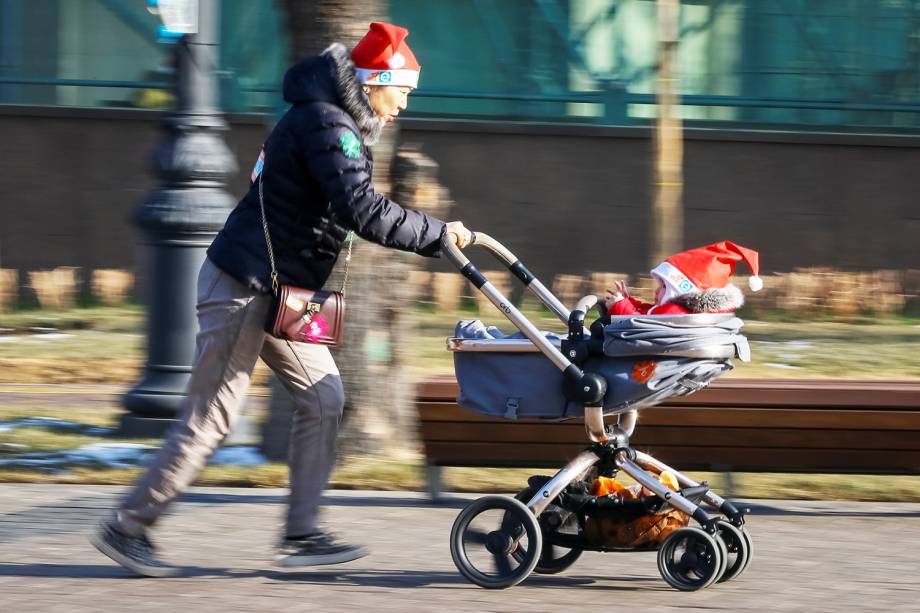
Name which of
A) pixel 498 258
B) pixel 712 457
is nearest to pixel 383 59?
pixel 498 258

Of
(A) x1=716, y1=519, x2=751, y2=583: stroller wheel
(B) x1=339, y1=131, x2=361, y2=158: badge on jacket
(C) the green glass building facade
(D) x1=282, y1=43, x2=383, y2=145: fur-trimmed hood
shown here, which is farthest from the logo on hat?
(C) the green glass building facade

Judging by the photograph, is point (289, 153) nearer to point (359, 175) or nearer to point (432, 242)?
point (359, 175)

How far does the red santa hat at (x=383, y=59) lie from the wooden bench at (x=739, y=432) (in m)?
1.77

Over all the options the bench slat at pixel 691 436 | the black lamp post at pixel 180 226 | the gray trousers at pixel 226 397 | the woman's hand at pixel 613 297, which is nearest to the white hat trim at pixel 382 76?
the gray trousers at pixel 226 397

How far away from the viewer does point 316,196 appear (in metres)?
5.23

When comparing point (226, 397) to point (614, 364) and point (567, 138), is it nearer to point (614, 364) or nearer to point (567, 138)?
point (614, 364)

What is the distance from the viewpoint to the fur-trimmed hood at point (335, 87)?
5.18 meters

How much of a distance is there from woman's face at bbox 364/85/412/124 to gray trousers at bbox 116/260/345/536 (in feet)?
2.68

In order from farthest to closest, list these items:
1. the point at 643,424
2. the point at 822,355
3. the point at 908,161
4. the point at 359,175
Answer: the point at 908,161
the point at 822,355
the point at 643,424
the point at 359,175

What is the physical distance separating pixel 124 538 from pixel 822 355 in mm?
8104

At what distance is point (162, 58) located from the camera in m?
16.2

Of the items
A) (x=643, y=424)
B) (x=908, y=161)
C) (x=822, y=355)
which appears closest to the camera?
(x=643, y=424)

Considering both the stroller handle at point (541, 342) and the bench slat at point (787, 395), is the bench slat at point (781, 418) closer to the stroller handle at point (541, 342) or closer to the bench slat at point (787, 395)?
the bench slat at point (787, 395)

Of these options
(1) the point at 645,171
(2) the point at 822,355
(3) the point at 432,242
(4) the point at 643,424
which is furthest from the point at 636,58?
(3) the point at 432,242
